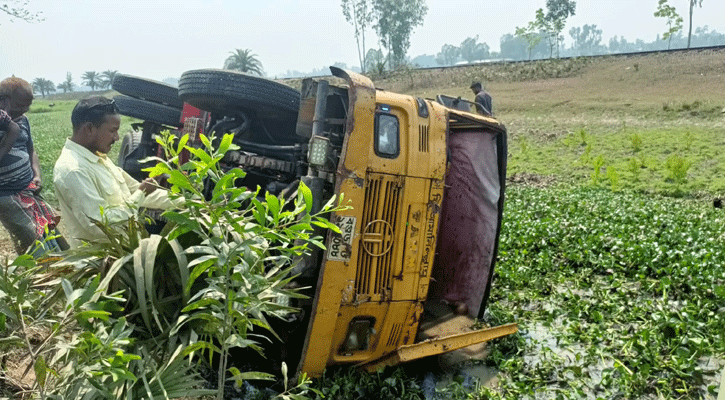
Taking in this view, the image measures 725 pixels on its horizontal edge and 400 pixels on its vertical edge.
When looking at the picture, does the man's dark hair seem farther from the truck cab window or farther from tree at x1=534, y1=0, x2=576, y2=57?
tree at x1=534, y1=0, x2=576, y2=57

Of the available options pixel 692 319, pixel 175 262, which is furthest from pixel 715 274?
Result: pixel 175 262

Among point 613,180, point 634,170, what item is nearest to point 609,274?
point 613,180

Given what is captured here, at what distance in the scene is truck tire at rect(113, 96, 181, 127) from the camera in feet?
28.0

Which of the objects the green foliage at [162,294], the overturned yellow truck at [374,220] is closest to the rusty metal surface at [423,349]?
the overturned yellow truck at [374,220]

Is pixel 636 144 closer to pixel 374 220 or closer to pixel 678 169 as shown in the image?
pixel 678 169

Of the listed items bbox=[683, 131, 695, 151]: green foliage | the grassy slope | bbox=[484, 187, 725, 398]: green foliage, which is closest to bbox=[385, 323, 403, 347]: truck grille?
bbox=[484, 187, 725, 398]: green foliage

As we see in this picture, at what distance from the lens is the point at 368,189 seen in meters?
4.61

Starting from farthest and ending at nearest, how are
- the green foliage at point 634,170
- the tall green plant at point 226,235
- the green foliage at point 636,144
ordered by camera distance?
the green foliage at point 636,144
the green foliage at point 634,170
the tall green plant at point 226,235

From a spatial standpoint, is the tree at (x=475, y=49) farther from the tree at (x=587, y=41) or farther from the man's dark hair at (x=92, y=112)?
the man's dark hair at (x=92, y=112)

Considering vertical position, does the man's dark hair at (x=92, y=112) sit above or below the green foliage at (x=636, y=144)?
above

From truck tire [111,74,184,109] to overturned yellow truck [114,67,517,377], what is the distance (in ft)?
9.71

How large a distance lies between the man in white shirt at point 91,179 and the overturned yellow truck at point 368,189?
4.12ft

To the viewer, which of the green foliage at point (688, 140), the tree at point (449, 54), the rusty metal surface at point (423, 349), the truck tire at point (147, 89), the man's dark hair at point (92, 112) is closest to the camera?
the man's dark hair at point (92, 112)

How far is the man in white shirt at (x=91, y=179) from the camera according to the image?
366cm
